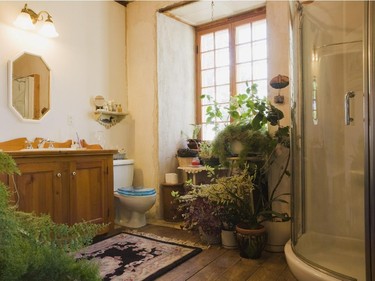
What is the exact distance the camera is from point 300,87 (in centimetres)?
201

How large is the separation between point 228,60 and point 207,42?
0.43 metres

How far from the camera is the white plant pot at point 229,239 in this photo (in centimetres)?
234

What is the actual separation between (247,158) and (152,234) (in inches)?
46.0

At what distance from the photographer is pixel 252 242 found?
6.90ft

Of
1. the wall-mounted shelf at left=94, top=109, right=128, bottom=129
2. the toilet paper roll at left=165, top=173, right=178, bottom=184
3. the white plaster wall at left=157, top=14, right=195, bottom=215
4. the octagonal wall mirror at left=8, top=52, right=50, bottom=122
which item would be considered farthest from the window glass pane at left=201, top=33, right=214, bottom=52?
the octagonal wall mirror at left=8, top=52, right=50, bottom=122

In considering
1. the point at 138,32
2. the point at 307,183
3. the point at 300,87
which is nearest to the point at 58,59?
the point at 138,32

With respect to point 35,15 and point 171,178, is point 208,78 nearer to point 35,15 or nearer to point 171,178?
point 171,178

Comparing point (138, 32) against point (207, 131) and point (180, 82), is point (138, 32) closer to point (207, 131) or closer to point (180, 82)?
point (180, 82)

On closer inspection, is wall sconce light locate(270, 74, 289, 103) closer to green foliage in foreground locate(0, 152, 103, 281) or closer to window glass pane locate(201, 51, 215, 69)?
window glass pane locate(201, 51, 215, 69)

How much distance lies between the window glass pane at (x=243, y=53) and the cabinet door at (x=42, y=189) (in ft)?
7.71

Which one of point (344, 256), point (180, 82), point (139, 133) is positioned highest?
point (180, 82)

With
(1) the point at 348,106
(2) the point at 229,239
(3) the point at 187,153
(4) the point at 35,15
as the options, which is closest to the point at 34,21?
(4) the point at 35,15

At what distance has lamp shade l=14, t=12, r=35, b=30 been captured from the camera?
8.15ft

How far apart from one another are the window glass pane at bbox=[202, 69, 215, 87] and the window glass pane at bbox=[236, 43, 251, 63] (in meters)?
0.38
